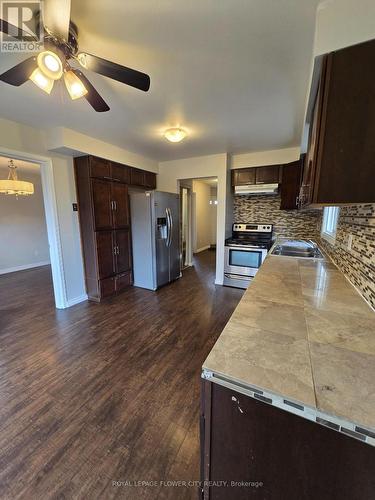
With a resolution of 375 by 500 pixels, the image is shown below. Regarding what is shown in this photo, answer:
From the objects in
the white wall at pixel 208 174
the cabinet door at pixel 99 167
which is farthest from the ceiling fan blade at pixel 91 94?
the white wall at pixel 208 174

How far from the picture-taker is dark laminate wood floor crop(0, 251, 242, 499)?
1129 millimetres

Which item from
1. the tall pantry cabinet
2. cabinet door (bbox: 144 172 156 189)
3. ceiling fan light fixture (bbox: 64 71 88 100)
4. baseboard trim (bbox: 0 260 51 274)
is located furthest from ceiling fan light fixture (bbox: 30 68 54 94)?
baseboard trim (bbox: 0 260 51 274)

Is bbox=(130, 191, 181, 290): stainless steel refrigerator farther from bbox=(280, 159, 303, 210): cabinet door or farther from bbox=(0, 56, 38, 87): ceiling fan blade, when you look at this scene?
bbox=(0, 56, 38, 87): ceiling fan blade

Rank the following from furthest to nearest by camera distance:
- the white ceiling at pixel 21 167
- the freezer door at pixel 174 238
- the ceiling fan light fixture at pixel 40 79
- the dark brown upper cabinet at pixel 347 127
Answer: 1. the white ceiling at pixel 21 167
2. the freezer door at pixel 174 238
3. the ceiling fan light fixture at pixel 40 79
4. the dark brown upper cabinet at pixel 347 127

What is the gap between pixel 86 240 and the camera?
329 cm

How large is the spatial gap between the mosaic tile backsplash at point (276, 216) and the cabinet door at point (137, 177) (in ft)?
6.29

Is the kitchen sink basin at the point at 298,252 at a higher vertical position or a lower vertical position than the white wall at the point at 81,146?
lower

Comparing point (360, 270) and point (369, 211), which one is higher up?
point (369, 211)

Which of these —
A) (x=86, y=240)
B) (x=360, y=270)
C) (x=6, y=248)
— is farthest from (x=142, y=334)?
(x=6, y=248)

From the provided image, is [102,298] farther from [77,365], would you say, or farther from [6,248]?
[6,248]

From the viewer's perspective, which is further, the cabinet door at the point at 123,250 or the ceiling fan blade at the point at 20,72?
the cabinet door at the point at 123,250

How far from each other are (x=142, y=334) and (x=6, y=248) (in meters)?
4.50

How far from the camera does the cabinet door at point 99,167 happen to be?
307cm

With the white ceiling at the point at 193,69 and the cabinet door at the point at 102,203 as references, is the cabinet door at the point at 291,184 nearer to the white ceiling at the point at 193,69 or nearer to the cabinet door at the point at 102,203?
the white ceiling at the point at 193,69
